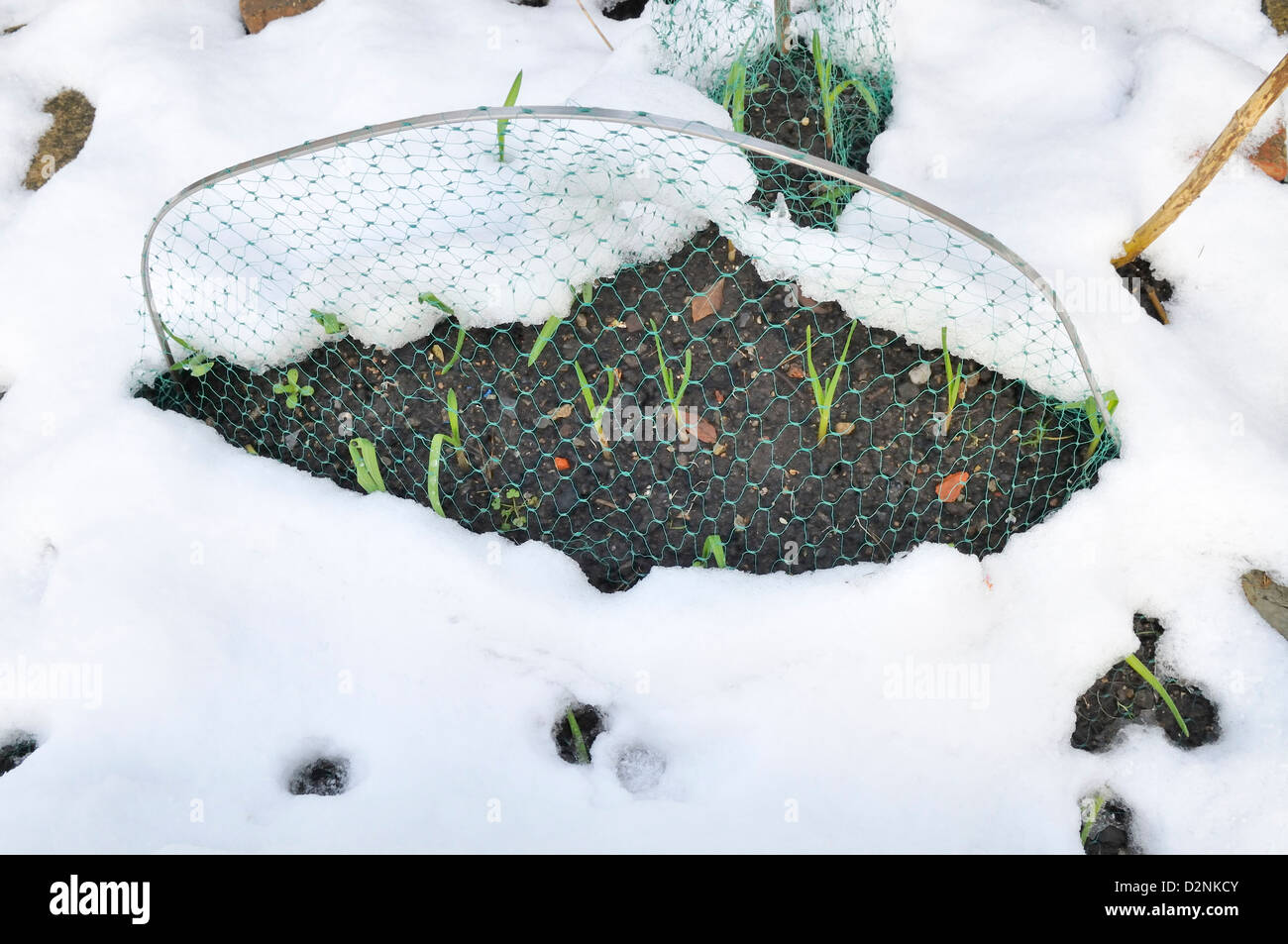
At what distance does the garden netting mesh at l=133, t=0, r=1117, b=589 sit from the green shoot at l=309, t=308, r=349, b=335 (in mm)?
12

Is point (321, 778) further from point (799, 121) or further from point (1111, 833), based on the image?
point (799, 121)

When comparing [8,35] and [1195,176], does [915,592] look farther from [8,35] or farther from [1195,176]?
[8,35]

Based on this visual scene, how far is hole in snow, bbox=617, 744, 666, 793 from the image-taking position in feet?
6.01

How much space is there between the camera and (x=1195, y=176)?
195cm

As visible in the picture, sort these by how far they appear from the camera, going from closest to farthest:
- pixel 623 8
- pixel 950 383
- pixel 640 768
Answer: pixel 640 768
pixel 950 383
pixel 623 8

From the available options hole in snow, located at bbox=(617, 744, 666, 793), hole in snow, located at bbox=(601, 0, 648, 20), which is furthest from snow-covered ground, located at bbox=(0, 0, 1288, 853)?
hole in snow, located at bbox=(601, 0, 648, 20)

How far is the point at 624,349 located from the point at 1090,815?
142cm

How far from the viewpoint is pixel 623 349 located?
227cm

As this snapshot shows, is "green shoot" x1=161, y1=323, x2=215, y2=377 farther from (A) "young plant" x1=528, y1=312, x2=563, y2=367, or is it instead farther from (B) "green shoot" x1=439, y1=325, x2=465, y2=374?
(A) "young plant" x1=528, y1=312, x2=563, y2=367

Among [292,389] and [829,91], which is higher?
[829,91]

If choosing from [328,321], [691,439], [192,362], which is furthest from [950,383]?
[192,362]

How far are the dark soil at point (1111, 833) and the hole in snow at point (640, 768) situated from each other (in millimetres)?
824

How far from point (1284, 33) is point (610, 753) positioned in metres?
2.63

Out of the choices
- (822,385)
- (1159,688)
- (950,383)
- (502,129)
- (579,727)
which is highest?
(502,129)
